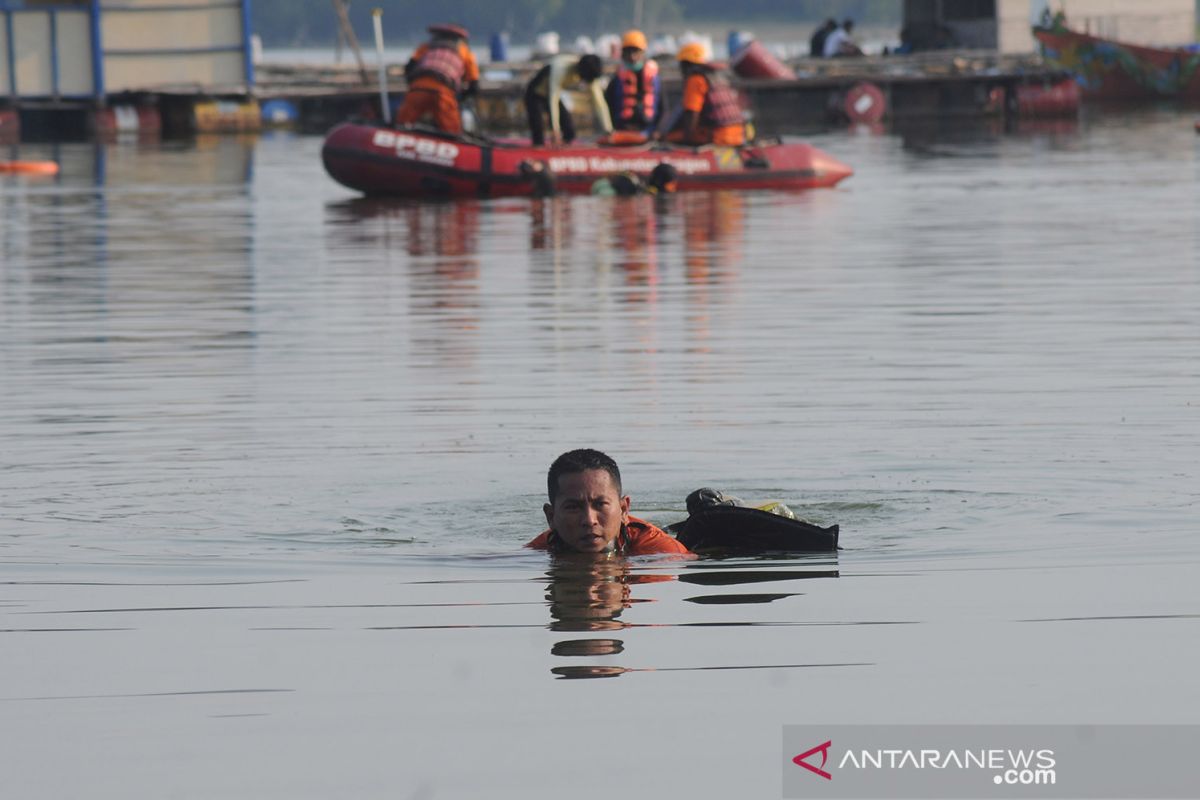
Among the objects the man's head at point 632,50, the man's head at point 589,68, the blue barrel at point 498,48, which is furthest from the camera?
the blue barrel at point 498,48

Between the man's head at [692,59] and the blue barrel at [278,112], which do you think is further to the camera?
the blue barrel at [278,112]

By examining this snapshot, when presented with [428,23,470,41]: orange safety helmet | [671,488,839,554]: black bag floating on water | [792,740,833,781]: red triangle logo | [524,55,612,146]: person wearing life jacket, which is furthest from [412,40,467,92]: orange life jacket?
[792,740,833,781]: red triangle logo

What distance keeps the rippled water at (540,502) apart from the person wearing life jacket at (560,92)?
15.9ft

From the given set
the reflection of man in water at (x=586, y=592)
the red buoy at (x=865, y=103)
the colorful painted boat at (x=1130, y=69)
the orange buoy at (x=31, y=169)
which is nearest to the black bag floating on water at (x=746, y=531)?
the reflection of man in water at (x=586, y=592)

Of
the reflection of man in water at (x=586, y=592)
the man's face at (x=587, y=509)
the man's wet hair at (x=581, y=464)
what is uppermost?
the man's wet hair at (x=581, y=464)

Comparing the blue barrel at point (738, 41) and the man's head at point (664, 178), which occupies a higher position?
the blue barrel at point (738, 41)

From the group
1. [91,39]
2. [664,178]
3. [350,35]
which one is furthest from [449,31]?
[350,35]

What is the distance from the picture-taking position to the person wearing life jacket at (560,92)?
980 inches

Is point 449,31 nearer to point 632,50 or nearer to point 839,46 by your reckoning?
point 632,50

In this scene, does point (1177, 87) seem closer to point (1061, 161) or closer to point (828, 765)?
point (1061, 161)

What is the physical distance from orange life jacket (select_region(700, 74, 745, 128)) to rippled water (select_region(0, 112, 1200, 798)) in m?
6.34

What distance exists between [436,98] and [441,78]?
0.49 metres

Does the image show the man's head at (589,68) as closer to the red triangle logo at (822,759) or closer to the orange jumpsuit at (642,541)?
the orange jumpsuit at (642,541)

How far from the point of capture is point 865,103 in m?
50.4
